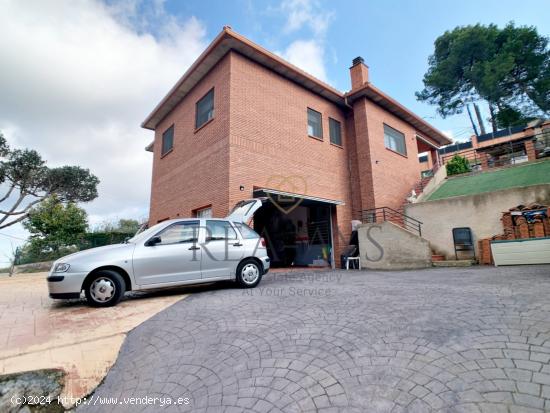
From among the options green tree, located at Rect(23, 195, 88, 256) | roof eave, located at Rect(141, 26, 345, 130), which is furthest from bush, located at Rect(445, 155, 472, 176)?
green tree, located at Rect(23, 195, 88, 256)

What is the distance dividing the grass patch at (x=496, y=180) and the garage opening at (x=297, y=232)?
6063 millimetres

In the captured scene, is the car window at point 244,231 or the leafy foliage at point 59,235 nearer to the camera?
the car window at point 244,231

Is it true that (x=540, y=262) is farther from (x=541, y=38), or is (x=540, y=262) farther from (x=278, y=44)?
(x=541, y=38)

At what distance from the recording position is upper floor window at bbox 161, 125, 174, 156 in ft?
45.2

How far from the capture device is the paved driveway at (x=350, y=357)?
6.28 ft

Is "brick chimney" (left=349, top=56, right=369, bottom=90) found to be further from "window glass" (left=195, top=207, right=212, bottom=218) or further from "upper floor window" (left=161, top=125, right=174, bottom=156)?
"window glass" (left=195, top=207, right=212, bottom=218)

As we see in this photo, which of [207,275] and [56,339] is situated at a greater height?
[207,275]

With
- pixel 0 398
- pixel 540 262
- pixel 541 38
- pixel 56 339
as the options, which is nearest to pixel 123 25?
pixel 56 339

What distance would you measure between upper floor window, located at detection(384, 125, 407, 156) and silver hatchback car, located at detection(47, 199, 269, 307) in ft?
37.3

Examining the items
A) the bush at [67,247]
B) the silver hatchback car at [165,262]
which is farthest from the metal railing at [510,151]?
the bush at [67,247]

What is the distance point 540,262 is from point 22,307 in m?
12.2

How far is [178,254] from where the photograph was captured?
532 cm

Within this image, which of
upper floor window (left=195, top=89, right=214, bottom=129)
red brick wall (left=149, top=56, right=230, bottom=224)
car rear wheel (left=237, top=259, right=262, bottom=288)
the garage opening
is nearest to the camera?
car rear wheel (left=237, top=259, right=262, bottom=288)

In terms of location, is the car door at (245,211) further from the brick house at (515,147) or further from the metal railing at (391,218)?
the brick house at (515,147)
